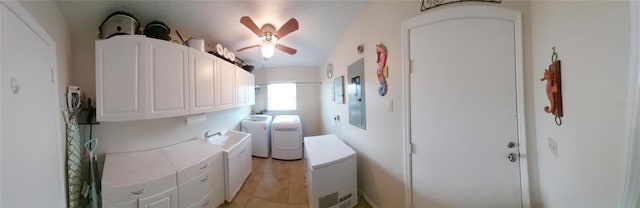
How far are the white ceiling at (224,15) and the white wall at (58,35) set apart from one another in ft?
0.35

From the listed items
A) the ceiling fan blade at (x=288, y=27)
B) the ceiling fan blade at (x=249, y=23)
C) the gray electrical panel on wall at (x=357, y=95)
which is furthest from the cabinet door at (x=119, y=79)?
the gray electrical panel on wall at (x=357, y=95)

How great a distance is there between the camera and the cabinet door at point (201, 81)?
5.77 ft

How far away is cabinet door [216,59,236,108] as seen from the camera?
2197 millimetres

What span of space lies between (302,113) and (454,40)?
3.50 meters

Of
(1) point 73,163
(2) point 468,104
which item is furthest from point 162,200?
(2) point 468,104

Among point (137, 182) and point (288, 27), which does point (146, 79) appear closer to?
point (137, 182)

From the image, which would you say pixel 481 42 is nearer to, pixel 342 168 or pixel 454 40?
pixel 454 40

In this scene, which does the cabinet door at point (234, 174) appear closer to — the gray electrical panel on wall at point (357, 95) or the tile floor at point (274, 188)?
the tile floor at point (274, 188)

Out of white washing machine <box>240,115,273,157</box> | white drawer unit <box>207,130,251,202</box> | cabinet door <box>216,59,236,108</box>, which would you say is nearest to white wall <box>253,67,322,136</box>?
white washing machine <box>240,115,273,157</box>

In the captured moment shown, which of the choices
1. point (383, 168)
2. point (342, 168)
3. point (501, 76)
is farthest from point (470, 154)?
point (342, 168)

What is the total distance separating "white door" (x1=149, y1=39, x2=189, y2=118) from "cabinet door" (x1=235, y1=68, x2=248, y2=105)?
0.96 m

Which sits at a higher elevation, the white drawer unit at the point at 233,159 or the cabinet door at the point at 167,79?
the cabinet door at the point at 167,79

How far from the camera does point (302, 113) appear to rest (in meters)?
4.36

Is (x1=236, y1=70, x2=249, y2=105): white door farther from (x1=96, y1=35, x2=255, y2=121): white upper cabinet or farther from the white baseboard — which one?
the white baseboard
